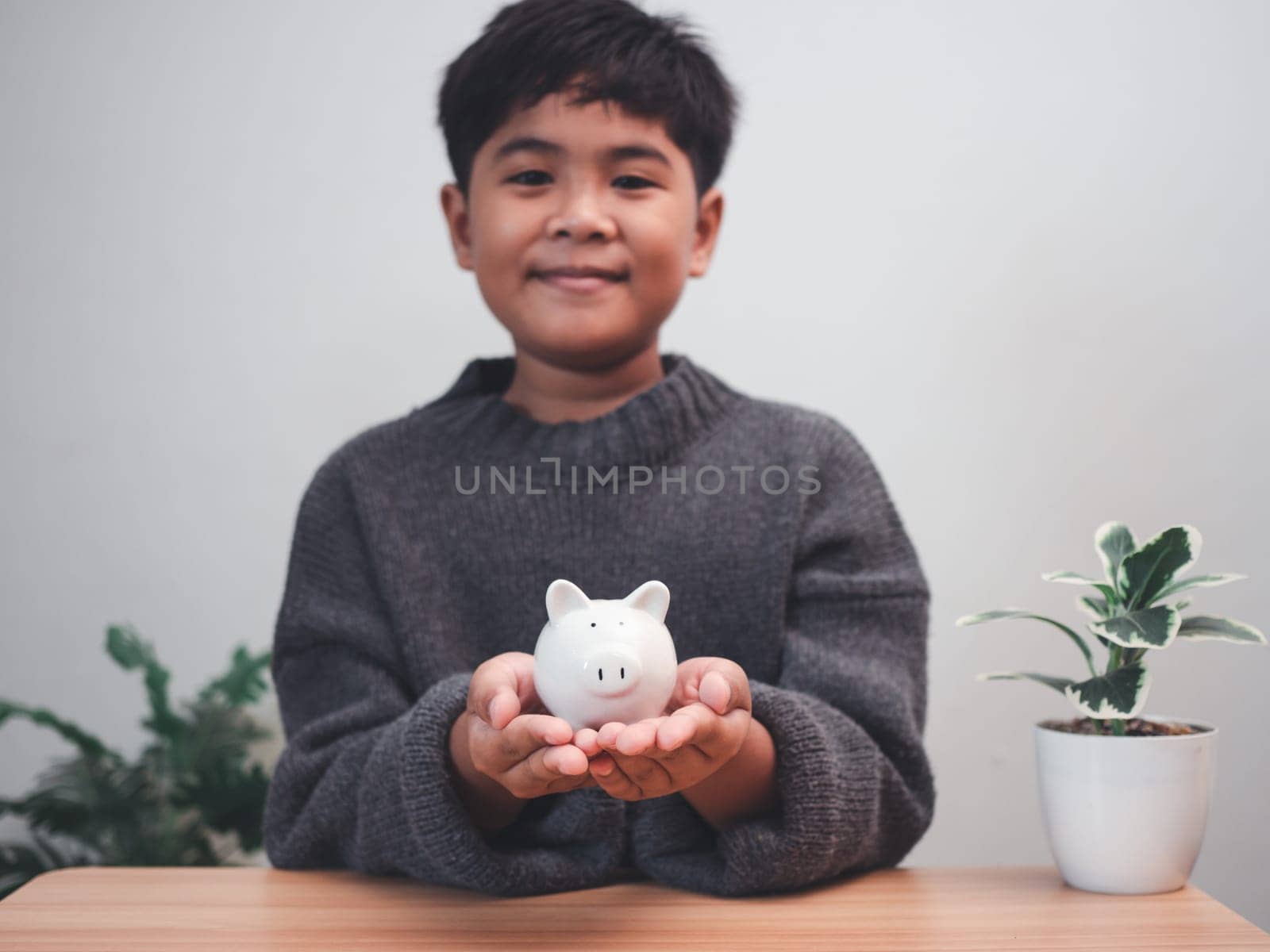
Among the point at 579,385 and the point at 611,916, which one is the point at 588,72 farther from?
the point at 611,916

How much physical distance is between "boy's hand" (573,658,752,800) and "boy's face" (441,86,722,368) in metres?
0.40

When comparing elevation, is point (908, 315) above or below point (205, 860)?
above

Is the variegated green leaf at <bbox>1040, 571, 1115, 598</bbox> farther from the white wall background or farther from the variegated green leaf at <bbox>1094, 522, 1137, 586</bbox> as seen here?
the white wall background

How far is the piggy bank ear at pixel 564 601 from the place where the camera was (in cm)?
73

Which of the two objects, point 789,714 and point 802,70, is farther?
point 802,70

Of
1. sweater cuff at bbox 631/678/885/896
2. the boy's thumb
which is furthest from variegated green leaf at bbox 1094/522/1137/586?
the boy's thumb

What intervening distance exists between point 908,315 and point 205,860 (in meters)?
1.22

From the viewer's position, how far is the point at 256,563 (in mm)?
1799

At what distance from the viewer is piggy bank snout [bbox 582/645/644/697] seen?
2.27ft

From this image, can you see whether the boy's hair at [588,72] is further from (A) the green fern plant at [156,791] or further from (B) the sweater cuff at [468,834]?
(A) the green fern plant at [156,791]

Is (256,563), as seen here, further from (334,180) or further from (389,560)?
(389,560)

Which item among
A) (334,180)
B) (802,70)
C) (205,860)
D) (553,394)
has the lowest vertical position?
(205,860)

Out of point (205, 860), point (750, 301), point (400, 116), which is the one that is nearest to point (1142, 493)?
point (750, 301)

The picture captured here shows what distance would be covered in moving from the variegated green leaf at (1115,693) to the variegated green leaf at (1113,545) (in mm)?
83
